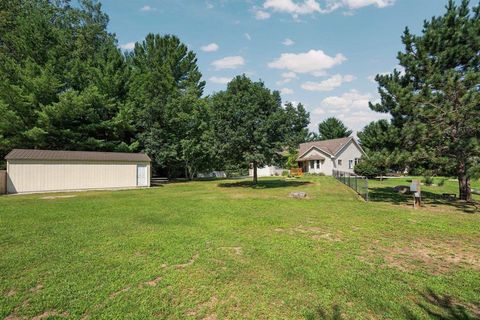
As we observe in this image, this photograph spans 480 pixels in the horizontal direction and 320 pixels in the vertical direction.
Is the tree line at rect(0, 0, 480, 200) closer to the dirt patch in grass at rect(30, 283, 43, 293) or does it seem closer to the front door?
the front door

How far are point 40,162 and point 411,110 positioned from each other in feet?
73.6

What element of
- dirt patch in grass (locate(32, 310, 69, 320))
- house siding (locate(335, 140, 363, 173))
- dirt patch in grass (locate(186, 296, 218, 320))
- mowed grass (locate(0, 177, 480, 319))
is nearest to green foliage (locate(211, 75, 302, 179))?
mowed grass (locate(0, 177, 480, 319))

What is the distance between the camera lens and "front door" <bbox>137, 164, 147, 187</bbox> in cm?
2293

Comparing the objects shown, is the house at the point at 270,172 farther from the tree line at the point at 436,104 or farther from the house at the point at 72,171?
the tree line at the point at 436,104

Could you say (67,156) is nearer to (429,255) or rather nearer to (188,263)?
(188,263)

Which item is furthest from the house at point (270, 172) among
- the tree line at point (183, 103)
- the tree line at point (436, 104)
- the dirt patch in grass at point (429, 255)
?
the dirt patch in grass at point (429, 255)

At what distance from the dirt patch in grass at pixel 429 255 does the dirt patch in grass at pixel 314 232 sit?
1.04 m

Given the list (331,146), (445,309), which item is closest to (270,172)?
(331,146)

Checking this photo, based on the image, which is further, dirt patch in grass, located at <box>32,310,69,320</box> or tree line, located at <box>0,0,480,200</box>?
tree line, located at <box>0,0,480,200</box>

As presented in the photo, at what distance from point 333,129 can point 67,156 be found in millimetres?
56879

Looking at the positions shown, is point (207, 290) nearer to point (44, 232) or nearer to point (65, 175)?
point (44, 232)

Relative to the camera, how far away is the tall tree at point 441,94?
1120 cm

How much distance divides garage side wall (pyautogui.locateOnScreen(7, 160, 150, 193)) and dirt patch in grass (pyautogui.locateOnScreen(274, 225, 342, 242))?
17.6 m

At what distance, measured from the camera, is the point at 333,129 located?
64.0 meters
